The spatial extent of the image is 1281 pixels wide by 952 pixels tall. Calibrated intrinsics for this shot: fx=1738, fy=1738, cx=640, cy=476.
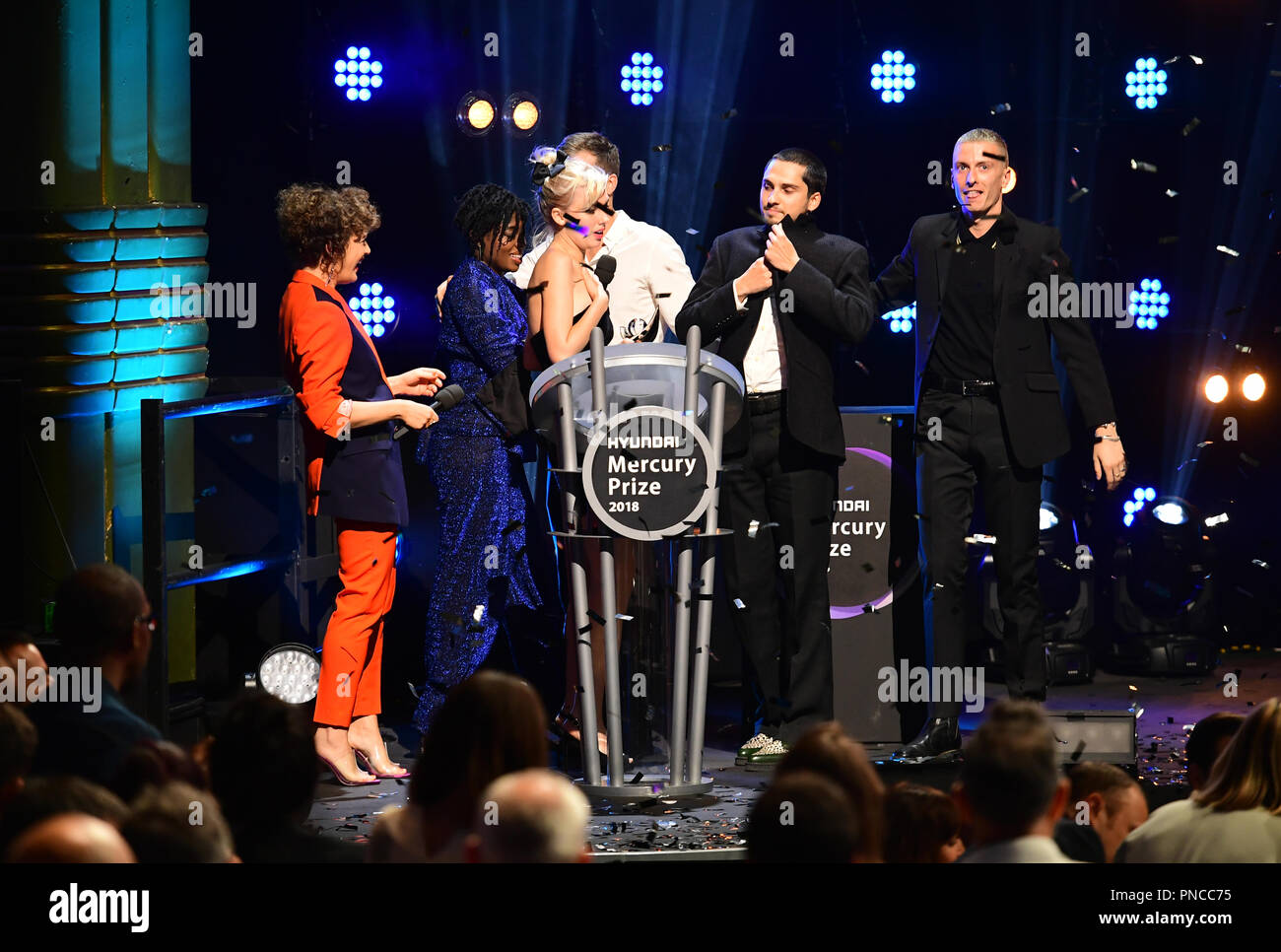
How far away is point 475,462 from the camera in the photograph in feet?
19.8

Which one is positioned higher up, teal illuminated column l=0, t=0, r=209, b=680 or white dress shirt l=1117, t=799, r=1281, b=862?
teal illuminated column l=0, t=0, r=209, b=680

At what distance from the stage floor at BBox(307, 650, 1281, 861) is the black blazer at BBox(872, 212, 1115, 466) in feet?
3.72

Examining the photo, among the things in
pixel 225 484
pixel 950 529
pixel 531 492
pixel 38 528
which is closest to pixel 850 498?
pixel 950 529

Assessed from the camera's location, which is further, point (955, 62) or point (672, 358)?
point (955, 62)

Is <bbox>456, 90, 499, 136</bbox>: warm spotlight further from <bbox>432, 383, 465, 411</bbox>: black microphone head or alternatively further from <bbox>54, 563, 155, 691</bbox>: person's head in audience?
<bbox>54, 563, 155, 691</bbox>: person's head in audience

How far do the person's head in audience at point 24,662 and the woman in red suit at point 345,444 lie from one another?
162cm

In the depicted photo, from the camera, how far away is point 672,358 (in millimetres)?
4922

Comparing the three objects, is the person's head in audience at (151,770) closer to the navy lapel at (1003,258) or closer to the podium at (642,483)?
the podium at (642,483)

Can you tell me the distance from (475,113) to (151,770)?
4787 mm

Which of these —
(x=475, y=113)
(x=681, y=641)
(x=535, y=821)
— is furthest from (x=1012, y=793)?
(x=475, y=113)

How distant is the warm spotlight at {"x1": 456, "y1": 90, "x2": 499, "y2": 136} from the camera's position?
7434 millimetres


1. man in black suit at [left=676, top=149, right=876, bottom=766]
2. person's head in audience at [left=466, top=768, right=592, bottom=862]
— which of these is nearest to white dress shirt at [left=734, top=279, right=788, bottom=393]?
man in black suit at [left=676, top=149, right=876, bottom=766]
